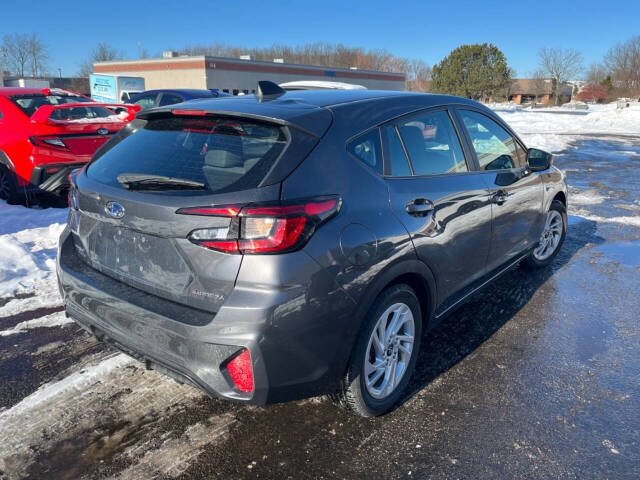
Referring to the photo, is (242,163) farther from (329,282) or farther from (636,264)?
(636,264)

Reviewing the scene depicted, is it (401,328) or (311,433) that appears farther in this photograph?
(401,328)

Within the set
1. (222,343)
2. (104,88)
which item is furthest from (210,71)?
(222,343)

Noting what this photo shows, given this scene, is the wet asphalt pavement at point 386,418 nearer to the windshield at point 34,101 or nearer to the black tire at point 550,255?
the black tire at point 550,255

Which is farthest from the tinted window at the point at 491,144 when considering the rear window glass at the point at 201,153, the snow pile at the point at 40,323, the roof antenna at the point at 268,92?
the snow pile at the point at 40,323

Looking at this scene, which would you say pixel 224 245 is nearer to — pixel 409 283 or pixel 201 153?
pixel 201 153

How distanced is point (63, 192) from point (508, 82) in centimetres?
6517

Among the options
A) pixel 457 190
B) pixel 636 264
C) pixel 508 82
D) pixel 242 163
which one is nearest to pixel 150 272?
pixel 242 163

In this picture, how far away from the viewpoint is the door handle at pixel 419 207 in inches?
109

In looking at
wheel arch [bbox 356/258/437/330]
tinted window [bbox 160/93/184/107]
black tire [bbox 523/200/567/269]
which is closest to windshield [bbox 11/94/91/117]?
tinted window [bbox 160/93/184/107]

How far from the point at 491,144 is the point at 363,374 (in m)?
2.23

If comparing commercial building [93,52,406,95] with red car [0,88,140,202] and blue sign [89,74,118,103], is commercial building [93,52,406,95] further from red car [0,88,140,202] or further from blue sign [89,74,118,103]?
red car [0,88,140,202]

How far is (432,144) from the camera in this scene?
3.21 metres

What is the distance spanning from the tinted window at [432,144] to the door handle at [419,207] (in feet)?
0.61

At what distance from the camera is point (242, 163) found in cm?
235
